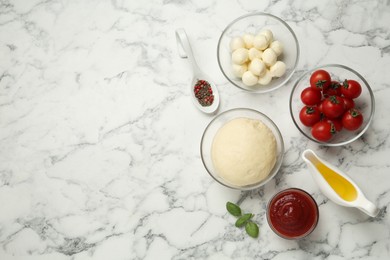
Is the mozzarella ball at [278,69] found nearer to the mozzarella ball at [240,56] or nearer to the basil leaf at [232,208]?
the mozzarella ball at [240,56]

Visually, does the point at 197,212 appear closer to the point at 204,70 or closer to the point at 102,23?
the point at 204,70

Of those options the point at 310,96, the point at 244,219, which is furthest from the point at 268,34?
the point at 244,219

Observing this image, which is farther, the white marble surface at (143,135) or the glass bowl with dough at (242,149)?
the white marble surface at (143,135)

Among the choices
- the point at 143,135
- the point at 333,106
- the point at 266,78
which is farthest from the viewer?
the point at 143,135

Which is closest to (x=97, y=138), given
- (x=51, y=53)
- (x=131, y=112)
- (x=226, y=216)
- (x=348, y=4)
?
(x=131, y=112)

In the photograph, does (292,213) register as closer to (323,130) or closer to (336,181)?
(336,181)

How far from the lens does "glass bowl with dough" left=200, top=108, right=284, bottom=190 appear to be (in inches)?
67.7

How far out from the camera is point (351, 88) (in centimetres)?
169

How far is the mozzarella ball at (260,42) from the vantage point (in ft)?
5.69

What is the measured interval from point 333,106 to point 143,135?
0.72 metres

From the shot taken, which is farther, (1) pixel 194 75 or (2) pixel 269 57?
(1) pixel 194 75

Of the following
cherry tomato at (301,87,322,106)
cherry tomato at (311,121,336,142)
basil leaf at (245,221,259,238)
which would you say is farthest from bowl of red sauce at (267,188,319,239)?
cherry tomato at (301,87,322,106)

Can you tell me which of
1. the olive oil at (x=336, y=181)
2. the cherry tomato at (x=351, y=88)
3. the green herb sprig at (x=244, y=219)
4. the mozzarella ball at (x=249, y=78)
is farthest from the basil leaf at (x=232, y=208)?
the cherry tomato at (x=351, y=88)

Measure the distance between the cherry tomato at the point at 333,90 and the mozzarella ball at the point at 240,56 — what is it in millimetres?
314
